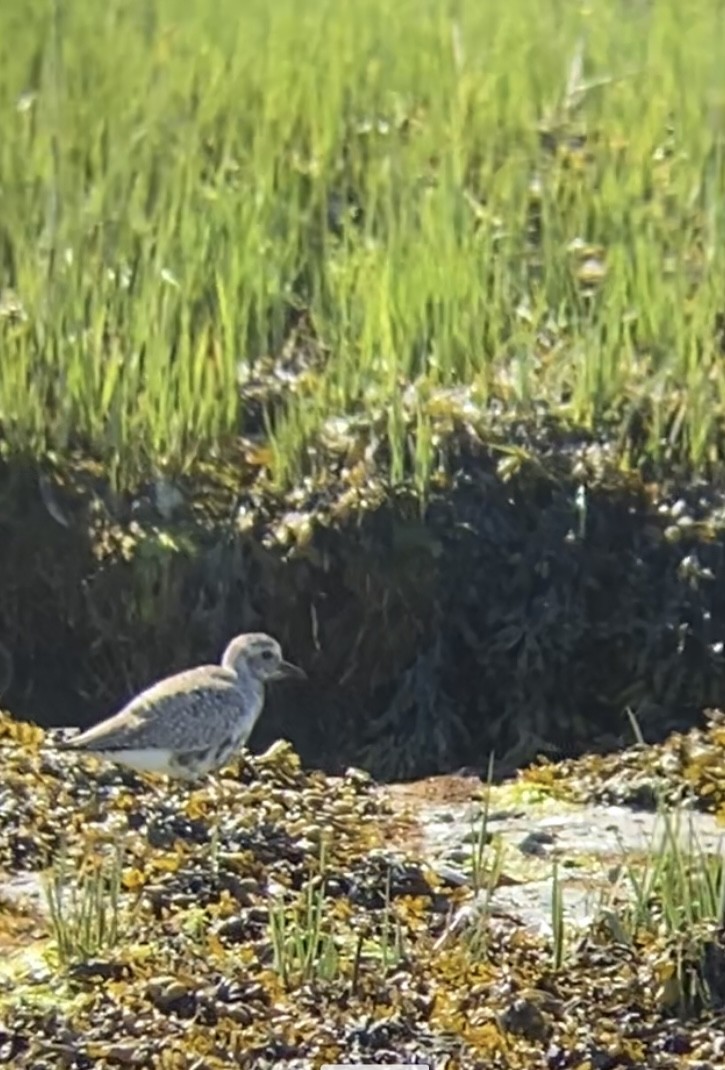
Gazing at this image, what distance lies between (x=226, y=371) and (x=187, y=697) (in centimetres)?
147

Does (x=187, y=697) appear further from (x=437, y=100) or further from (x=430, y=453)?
(x=437, y=100)

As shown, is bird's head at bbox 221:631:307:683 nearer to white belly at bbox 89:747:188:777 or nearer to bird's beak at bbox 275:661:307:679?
bird's beak at bbox 275:661:307:679

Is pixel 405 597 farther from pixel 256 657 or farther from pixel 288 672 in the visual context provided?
pixel 256 657

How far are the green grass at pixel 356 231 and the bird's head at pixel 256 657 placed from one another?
27.7 inches

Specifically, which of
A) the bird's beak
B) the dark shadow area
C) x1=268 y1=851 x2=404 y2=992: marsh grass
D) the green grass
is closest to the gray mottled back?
the bird's beak

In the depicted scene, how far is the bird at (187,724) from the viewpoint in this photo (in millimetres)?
6262

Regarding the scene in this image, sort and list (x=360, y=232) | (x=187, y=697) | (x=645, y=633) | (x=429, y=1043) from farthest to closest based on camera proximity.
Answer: (x=360, y=232), (x=645, y=633), (x=187, y=697), (x=429, y=1043)

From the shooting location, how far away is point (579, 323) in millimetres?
7785

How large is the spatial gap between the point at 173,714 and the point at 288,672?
2.25 ft

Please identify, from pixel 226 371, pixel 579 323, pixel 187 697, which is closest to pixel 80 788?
pixel 187 697

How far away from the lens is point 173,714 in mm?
6355

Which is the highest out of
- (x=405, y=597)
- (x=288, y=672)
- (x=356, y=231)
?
(x=356, y=231)

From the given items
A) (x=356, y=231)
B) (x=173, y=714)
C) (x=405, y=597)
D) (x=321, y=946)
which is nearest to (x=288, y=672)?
(x=405, y=597)

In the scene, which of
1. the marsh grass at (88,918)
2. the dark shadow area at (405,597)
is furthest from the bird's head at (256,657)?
the marsh grass at (88,918)
